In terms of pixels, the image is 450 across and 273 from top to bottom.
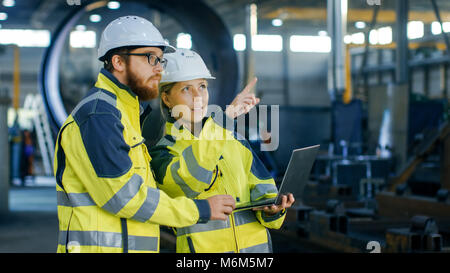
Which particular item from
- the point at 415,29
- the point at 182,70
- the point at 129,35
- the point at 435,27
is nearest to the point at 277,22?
the point at 415,29

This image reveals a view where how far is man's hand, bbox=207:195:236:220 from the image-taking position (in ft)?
5.57

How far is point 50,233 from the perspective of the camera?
616 cm

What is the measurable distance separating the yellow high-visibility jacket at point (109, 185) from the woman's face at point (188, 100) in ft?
0.91

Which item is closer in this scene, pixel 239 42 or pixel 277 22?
pixel 277 22

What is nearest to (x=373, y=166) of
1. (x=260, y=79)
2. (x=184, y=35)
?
(x=184, y=35)

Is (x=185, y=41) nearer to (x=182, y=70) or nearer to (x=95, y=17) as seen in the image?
(x=95, y=17)

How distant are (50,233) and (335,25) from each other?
4.65m

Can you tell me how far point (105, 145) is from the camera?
152 cm

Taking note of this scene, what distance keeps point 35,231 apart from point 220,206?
16.5 ft

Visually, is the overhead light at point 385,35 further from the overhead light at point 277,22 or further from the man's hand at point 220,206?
the man's hand at point 220,206

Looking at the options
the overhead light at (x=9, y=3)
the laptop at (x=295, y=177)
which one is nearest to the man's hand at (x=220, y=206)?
the laptop at (x=295, y=177)

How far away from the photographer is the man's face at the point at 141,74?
171cm
